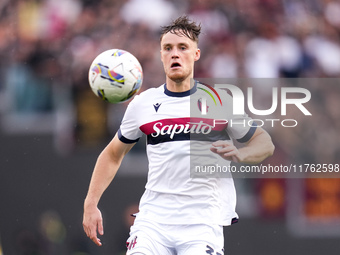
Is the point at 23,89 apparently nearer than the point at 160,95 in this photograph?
No

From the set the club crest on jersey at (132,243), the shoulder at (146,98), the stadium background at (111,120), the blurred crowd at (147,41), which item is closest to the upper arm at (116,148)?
the shoulder at (146,98)

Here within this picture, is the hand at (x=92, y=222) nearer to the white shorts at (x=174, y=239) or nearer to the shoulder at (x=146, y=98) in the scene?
the white shorts at (x=174, y=239)

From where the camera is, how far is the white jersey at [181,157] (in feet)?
18.3

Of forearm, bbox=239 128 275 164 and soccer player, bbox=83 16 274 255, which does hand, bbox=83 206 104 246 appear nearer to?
soccer player, bbox=83 16 274 255

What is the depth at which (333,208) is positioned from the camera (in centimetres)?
991

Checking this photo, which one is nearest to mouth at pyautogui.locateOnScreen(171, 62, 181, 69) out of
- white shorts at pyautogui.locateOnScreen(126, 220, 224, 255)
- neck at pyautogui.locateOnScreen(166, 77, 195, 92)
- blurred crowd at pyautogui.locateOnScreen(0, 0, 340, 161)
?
neck at pyautogui.locateOnScreen(166, 77, 195, 92)

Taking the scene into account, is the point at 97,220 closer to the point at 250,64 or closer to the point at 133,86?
the point at 133,86

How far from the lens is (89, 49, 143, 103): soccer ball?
6199 mm

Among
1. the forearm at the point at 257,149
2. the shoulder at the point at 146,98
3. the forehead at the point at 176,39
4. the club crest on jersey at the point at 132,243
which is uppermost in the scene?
the forehead at the point at 176,39

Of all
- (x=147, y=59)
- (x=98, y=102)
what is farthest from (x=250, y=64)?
(x=98, y=102)

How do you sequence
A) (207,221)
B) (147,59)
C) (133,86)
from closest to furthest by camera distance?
(207,221)
(133,86)
(147,59)

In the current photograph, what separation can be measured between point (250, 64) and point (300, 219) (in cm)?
270

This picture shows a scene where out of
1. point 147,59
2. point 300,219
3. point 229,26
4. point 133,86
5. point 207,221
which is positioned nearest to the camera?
point 207,221

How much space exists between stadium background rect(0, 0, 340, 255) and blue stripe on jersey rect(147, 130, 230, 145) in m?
4.26
